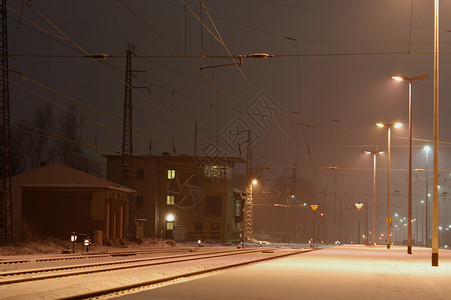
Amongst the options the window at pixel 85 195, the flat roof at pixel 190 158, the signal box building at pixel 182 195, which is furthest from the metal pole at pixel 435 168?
the flat roof at pixel 190 158

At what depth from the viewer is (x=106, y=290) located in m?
13.8

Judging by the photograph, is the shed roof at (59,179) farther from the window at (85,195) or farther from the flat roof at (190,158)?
the flat roof at (190,158)

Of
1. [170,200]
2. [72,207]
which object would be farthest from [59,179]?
[170,200]

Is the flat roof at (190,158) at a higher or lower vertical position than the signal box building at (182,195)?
higher

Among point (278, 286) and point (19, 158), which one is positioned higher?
point (19, 158)

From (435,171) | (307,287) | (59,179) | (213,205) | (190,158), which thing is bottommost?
(213,205)

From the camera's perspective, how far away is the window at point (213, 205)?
266ft

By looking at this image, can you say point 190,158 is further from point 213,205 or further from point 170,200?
point 213,205

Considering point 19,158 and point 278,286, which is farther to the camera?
point 19,158

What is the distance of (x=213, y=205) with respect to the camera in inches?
3201

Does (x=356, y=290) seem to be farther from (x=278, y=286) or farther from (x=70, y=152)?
(x=70, y=152)

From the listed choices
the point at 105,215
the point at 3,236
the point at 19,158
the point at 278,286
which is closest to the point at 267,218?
the point at 19,158

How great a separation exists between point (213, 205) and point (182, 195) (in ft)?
14.5

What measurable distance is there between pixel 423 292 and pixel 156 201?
67341mm
